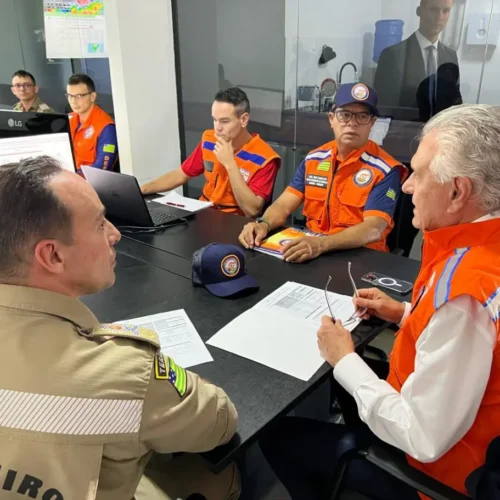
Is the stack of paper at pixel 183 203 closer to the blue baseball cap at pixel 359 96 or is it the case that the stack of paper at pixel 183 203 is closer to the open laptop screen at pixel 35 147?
the open laptop screen at pixel 35 147

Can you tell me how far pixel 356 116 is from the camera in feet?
6.86

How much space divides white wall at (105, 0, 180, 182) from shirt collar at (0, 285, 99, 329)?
2.66m

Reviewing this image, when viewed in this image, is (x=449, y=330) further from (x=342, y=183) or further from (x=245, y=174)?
(x=245, y=174)

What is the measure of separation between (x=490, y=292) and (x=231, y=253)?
2.73ft

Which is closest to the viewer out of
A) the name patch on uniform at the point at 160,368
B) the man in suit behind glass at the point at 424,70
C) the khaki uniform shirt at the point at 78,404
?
the khaki uniform shirt at the point at 78,404

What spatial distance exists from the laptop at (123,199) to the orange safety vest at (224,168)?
485 millimetres

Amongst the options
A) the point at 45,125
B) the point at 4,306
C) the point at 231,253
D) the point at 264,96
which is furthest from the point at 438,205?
the point at 264,96

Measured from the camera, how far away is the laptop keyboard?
6.96 ft

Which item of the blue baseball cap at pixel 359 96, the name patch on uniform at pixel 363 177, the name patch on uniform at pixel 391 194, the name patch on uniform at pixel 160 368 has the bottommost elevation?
the name patch on uniform at pixel 391 194

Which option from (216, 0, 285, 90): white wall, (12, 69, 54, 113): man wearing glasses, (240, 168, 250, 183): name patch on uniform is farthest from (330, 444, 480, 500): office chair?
(12, 69, 54, 113): man wearing glasses

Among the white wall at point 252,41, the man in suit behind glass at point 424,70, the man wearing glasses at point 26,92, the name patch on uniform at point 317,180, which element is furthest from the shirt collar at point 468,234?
the man wearing glasses at point 26,92

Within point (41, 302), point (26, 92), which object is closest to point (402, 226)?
point (41, 302)

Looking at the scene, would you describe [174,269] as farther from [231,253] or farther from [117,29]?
[117,29]

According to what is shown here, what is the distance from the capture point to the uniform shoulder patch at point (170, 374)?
802 mm
